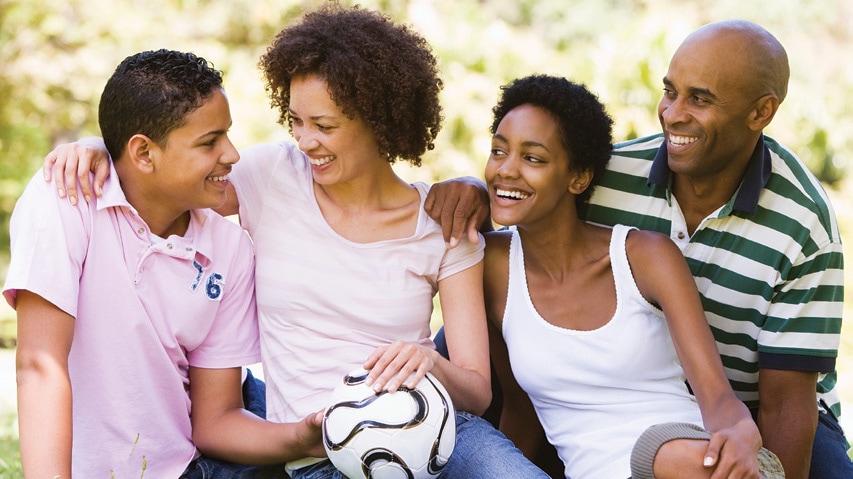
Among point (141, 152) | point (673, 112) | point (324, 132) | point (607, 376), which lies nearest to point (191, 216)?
point (141, 152)

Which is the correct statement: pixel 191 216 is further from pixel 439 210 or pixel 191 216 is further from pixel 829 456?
pixel 829 456

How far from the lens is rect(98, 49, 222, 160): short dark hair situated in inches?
120

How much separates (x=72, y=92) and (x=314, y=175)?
6.43 metres

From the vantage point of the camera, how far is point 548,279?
3.48 meters

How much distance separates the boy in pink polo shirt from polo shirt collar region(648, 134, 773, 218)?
5.25 ft

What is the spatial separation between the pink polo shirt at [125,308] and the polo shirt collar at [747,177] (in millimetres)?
1592

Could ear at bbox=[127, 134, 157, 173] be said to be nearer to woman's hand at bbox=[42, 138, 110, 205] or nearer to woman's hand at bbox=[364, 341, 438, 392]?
woman's hand at bbox=[42, 138, 110, 205]

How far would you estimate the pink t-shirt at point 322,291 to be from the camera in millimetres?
3287

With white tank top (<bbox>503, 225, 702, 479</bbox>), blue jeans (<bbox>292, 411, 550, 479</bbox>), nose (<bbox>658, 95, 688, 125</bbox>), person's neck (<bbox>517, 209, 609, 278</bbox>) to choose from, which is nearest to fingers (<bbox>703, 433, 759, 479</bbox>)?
white tank top (<bbox>503, 225, 702, 479</bbox>)

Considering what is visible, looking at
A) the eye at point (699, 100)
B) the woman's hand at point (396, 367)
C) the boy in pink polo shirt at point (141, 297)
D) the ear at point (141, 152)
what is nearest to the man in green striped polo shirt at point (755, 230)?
the eye at point (699, 100)

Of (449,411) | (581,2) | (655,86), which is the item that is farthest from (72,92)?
(581,2)

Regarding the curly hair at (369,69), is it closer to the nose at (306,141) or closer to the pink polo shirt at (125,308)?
the nose at (306,141)

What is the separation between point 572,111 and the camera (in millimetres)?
3445

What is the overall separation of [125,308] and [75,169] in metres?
0.45
